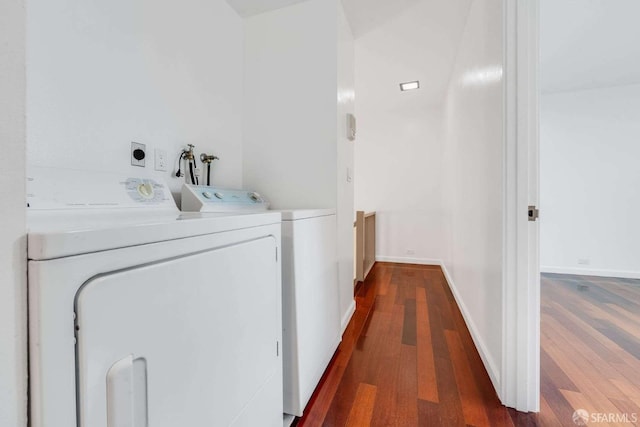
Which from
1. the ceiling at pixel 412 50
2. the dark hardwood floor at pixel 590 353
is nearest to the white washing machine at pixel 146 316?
the dark hardwood floor at pixel 590 353

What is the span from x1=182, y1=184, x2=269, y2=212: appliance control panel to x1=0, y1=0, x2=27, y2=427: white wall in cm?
100

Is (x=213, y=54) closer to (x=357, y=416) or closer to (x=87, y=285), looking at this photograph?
(x=87, y=285)

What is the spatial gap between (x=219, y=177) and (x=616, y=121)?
4542 millimetres

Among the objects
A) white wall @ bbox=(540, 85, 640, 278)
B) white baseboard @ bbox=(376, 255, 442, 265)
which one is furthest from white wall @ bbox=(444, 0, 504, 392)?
white wall @ bbox=(540, 85, 640, 278)

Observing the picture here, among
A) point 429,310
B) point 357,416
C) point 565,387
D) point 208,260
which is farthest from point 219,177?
point 565,387

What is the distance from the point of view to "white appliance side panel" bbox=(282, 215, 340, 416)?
116cm

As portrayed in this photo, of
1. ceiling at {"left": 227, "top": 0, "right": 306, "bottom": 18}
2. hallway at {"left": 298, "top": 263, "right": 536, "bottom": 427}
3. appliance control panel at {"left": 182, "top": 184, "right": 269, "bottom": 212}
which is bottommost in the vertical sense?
hallway at {"left": 298, "top": 263, "right": 536, "bottom": 427}

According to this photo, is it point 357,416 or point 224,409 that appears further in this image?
point 357,416

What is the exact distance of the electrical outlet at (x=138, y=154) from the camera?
125 cm

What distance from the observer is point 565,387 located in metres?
1.31

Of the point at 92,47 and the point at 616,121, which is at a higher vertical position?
the point at 616,121

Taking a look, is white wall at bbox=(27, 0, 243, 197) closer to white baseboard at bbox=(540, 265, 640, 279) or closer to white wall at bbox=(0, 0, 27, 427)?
white wall at bbox=(0, 0, 27, 427)

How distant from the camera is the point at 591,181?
3.23 meters

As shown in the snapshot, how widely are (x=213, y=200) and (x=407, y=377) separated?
1419mm
